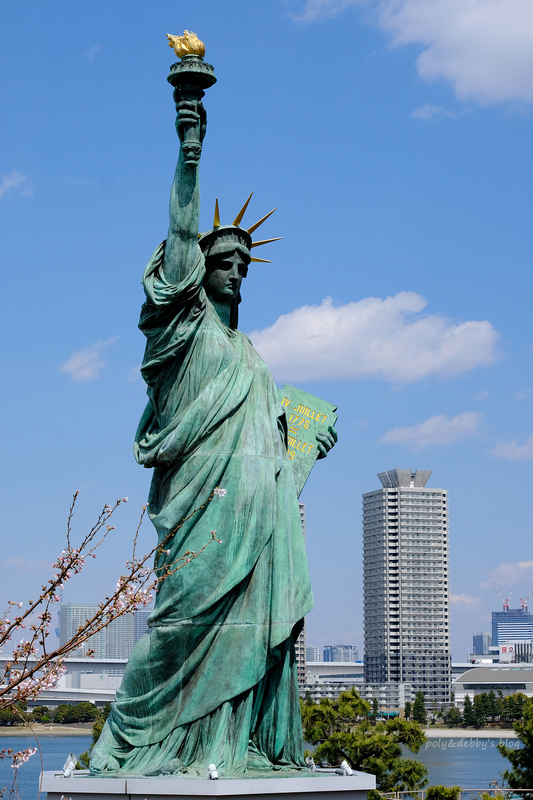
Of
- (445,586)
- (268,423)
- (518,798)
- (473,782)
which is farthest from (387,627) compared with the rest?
(268,423)

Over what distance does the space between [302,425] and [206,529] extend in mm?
1927

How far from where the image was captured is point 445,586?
14575 centimetres

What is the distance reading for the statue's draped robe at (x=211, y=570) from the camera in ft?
28.8

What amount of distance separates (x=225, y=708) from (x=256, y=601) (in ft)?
2.84

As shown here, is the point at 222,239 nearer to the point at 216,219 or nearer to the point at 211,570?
the point at 216,219

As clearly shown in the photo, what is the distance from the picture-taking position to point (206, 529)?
29.3 ft

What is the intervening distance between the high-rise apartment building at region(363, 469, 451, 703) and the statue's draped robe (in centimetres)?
13220

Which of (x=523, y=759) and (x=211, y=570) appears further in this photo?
(x=523, y=759)

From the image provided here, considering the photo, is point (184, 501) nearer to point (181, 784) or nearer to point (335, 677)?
point (181, 784)

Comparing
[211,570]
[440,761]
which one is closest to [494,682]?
[440,761]

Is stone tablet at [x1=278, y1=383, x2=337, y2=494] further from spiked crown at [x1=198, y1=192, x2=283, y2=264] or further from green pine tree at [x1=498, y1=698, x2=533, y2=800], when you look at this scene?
green pine tree at [x1=498, y1=698, x2=533, y2=800]

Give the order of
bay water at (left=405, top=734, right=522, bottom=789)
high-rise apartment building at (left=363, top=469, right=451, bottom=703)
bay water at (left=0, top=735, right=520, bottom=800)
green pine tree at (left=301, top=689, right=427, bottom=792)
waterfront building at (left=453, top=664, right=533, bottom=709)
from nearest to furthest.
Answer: green pine tree at (left=301, top=689, right=427, bottom=792) → bay water at (left=0, top=735, right=520, bottom=800) → bay water at (left=405, top=734, right=522, bottom=789) → waterfront building at (left=453, top=664, right=533, bottom=709) → high-rise apartment building at (left=363, top=469, right=451, bottom=703)

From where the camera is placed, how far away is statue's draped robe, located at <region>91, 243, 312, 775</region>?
8781 mm

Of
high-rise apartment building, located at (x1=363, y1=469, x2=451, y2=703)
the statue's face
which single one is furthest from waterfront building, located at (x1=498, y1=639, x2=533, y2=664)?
the statue's face
